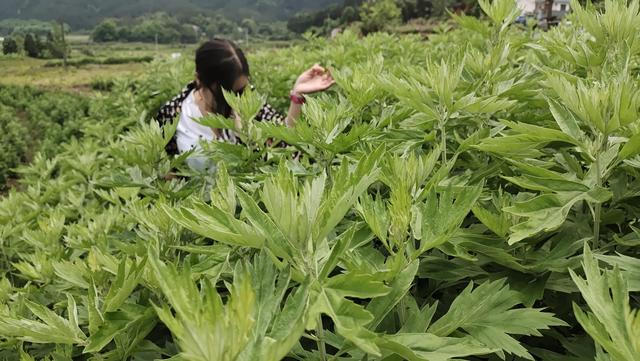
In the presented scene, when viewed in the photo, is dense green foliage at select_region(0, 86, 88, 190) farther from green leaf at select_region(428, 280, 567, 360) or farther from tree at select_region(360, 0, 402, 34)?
tree at select_region(360, 0, 402, 34)

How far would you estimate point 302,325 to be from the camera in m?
0.63

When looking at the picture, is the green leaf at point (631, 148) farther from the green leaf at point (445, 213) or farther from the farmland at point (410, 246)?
the green leaf at point (445, 213)

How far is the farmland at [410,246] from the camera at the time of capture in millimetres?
744

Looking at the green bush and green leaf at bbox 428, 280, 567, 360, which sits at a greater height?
green leaf at bbox 428, 280, 567, 360

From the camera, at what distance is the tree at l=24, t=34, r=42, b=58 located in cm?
2935

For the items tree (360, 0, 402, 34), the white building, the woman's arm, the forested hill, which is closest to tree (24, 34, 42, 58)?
tree (360, 0, 402, 34)

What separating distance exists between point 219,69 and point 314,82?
40.0 inches

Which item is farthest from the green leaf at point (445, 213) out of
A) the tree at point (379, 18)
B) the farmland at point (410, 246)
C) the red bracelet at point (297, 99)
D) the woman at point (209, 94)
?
the tree at point (379, 18)

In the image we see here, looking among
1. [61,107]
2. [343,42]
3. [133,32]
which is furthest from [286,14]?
[343,42]

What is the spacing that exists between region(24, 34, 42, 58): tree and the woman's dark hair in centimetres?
2966

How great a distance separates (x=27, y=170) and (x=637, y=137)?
4610 millimetres

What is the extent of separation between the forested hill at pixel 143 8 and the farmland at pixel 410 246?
10576 centimetres

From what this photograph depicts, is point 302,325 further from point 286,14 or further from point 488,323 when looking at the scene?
point 286,14

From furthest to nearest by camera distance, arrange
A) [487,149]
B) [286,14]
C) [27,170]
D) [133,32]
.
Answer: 1. [286,14]
2. [133,32]
3. [27,170]
4. [487,149]
